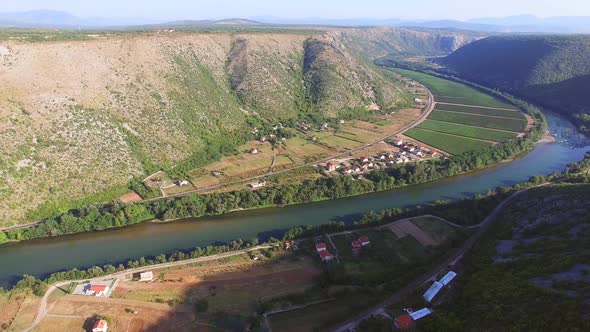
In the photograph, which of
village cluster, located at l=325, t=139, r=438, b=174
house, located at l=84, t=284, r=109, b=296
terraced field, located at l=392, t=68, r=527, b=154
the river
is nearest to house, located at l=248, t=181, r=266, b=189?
the river

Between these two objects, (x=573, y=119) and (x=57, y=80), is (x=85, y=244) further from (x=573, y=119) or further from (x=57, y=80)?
(x=573, y=119)

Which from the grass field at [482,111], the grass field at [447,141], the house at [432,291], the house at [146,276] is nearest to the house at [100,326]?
the house at [146,276]

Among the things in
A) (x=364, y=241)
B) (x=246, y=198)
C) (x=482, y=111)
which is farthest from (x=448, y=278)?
(x=482, y=111)

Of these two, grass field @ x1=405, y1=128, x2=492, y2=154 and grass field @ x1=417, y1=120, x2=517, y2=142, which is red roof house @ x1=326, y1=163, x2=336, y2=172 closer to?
grass field @ x1=405, y1=128, x2=492, y2=154

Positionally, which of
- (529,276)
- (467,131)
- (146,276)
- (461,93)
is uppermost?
(461,93)

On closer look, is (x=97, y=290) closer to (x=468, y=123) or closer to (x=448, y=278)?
(x=448, y=278)

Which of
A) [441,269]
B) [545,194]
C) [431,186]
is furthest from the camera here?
[431,186]

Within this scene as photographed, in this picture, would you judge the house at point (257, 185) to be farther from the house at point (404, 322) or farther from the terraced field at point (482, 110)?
the terraced field at point (482, 110)

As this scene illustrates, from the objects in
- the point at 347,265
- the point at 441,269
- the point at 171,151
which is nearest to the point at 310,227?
the point at 347,265
